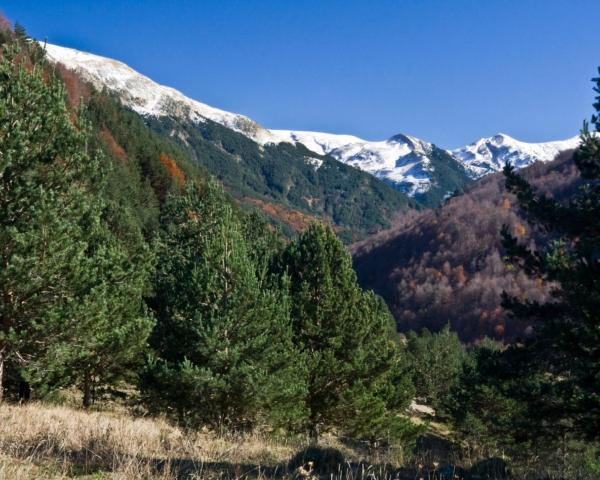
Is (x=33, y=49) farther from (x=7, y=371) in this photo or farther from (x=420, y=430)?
(x=420, y=430)

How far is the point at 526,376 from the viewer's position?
1282 centimetres

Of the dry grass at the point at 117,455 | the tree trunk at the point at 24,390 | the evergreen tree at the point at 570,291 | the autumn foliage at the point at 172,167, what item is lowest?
the tree trunk at the point at 24,390

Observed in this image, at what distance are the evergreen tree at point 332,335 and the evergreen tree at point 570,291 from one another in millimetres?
8168

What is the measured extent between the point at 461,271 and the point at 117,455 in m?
167

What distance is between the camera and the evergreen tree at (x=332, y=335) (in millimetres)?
19906

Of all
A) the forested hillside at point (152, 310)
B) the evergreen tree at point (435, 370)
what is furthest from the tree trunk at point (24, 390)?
the evergreen tree at point (435, 370)

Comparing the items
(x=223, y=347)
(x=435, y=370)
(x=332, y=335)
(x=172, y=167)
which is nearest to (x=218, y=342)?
(x=223, y=347)

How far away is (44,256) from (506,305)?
1199cm

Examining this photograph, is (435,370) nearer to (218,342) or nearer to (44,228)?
(218,342)

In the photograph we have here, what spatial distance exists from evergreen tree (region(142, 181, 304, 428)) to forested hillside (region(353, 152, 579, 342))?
113893 mm

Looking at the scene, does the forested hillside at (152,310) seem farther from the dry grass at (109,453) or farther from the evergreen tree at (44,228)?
the dry grass at (109,453)

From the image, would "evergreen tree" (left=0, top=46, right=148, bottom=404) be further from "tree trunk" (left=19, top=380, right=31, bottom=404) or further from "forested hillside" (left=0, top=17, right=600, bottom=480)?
"tree trunk" (left=19, top=380, right=31, bottom=404)

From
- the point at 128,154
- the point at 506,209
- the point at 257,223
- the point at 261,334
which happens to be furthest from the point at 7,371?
the point at 506,209

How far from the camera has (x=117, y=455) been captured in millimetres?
5844
